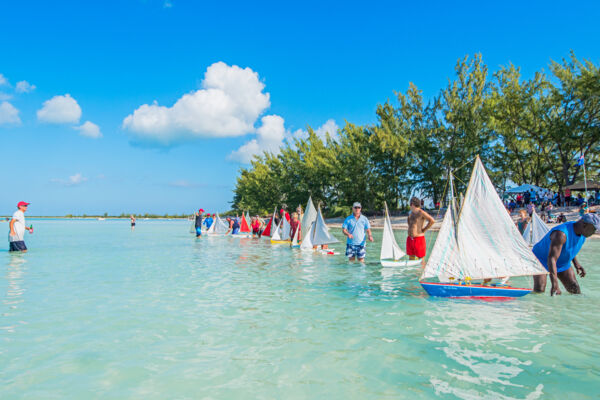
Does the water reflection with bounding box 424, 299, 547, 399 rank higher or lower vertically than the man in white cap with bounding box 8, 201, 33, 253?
lower

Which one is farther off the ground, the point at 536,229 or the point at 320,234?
the point at 536,229

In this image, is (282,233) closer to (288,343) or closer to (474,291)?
(474,291)

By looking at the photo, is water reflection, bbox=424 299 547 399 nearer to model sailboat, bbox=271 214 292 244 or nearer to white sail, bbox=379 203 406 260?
white sail, bbox=379 203 406 260

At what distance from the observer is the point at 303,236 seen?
70.2 feet

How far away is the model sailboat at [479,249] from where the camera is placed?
25.2 feet

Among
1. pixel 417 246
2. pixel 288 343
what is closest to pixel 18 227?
pixel 417 246

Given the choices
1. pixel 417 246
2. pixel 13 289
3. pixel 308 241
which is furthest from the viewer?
pixel 308 241

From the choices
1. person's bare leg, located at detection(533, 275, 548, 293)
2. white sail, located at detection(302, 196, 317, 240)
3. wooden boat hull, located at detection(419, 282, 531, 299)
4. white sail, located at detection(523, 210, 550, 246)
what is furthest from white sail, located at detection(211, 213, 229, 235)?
person's bare leg, located at detection(533, 275, 548, 293)

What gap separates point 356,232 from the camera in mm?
13820

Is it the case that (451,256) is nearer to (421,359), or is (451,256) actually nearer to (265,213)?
(421,359)

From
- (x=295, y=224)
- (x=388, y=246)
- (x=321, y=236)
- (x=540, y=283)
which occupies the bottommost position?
(x=540, y=283)

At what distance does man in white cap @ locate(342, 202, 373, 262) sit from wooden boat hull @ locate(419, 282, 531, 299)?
15.9 feet

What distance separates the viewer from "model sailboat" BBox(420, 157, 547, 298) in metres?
7.68

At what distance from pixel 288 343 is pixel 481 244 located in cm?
457
